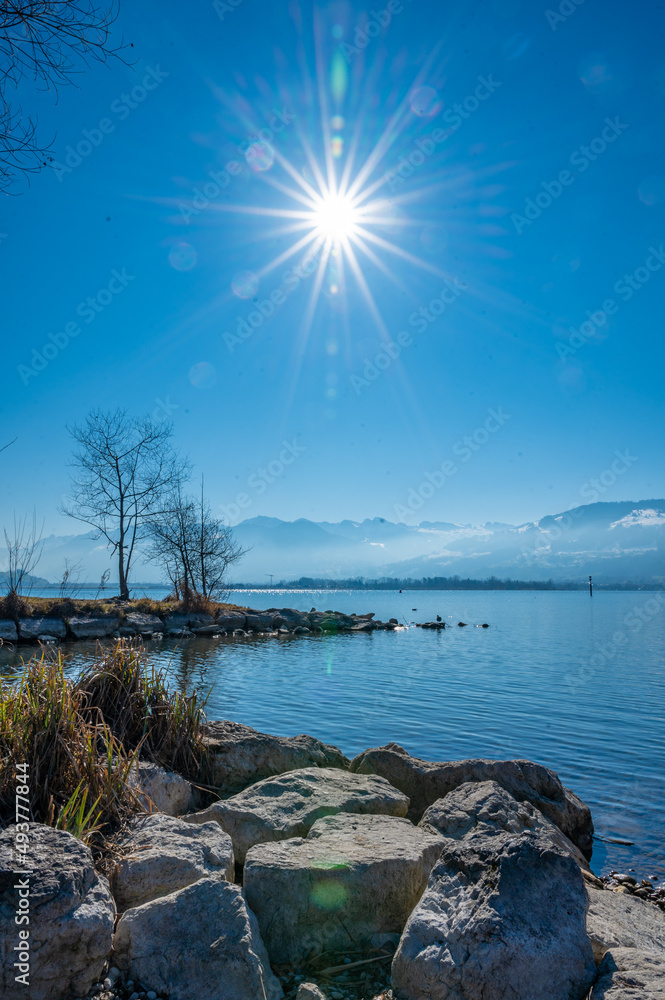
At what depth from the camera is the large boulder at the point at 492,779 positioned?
22.5 feet

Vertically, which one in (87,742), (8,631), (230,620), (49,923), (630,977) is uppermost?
(87,742)

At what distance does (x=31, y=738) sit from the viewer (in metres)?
4.65

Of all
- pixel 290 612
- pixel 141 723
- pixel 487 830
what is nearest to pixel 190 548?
pixel 290 612

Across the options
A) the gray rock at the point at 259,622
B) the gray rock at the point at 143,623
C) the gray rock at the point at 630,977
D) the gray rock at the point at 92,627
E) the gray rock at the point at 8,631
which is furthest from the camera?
the gray rock at the point at 259,622

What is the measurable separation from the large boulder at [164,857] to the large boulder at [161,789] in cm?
62

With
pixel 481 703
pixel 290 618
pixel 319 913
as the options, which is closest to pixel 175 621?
pixel 290 618

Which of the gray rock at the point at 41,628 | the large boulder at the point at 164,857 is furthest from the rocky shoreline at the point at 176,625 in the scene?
the large boulder at the point at 164,857

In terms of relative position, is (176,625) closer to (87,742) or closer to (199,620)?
(199,620)

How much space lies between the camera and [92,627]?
91.7 feet

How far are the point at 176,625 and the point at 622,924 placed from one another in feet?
101

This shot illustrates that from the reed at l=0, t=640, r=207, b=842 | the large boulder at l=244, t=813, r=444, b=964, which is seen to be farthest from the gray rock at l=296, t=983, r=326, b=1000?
the reed at l=0, t=640, r=207, b=842

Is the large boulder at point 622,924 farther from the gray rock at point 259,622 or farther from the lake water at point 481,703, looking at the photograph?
the gray rock at point 259,622

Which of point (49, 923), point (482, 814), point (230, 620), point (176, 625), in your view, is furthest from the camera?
point (230, 620)

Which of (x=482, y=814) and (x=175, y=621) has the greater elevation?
(x=482, y=814)
